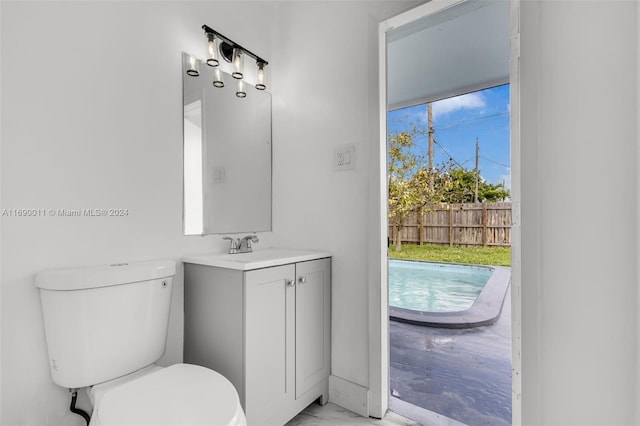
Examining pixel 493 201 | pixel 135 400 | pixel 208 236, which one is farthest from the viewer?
pixel 493 201

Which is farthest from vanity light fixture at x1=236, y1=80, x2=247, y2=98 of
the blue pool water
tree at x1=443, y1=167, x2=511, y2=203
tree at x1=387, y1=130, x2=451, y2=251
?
tree at x1=443, y1=167, x2=511, y2=203

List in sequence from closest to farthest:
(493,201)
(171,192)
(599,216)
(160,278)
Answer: (599,216) < (160,278) < (171,192) < (493,201)

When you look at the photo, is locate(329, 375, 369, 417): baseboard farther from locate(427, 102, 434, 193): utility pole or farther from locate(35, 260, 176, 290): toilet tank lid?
locate(427, 102, 434, 193): utility pole

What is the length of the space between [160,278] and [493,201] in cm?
529

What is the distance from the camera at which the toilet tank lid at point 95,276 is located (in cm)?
99

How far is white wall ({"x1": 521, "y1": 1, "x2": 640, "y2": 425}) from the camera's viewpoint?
3.08 feet

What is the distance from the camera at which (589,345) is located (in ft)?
3.30

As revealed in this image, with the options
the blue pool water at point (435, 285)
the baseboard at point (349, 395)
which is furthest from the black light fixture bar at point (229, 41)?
the blue pool water at point (435, 285)

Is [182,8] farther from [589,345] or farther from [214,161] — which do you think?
[589,345]

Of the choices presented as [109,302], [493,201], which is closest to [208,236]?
[109,302]

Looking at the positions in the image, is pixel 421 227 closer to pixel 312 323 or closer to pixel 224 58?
pixel 312 323

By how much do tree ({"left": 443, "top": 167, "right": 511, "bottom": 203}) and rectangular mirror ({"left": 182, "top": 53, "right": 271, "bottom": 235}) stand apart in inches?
170

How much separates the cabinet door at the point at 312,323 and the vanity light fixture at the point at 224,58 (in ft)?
3.41

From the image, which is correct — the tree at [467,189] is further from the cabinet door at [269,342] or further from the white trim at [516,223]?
the cabinet door at [269,342]
